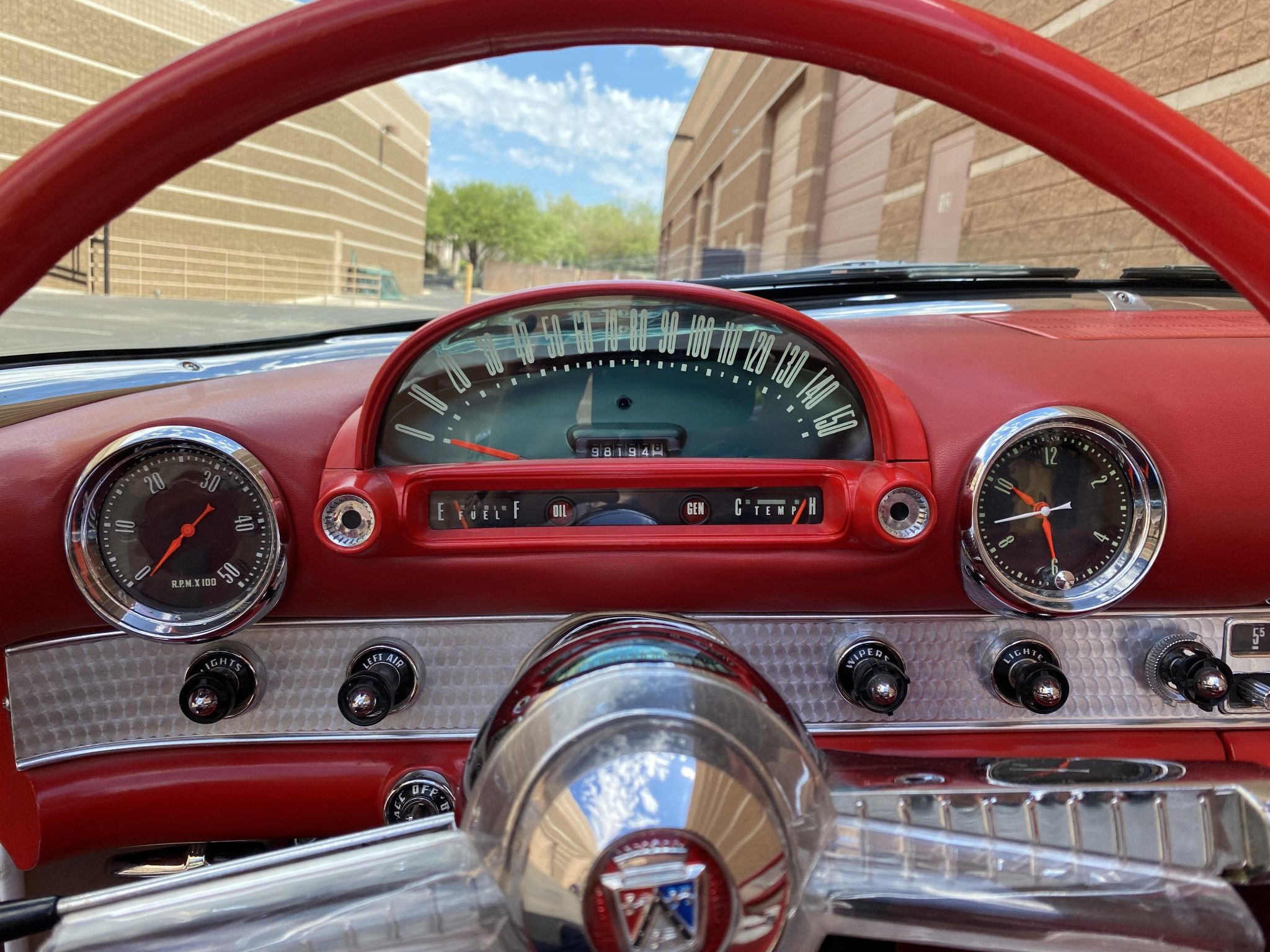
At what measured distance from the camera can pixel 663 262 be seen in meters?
3.21

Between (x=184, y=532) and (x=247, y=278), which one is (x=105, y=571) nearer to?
(x=184, y=532)

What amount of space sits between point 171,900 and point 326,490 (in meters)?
0.90

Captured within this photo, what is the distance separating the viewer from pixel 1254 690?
158 centimetres

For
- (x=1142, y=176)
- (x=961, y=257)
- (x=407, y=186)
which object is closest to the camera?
(x=1142, y=176)

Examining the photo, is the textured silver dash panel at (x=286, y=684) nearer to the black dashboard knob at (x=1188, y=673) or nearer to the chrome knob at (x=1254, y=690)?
the black dashboard knob at (x=1188, y=673)

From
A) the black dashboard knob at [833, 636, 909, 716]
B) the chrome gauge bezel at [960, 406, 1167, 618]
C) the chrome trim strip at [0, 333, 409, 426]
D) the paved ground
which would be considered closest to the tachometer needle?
the chrome gauge bezel at [960, 406, 1167, 618]

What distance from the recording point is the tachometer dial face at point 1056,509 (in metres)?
1.60

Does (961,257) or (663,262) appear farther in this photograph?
(663,262)

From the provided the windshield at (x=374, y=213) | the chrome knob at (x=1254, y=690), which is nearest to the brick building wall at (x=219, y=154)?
the windshield at (x=374, y=213)

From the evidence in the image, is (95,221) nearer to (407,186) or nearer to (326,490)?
(326,490)

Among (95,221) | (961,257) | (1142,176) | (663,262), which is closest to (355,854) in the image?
(95,221)

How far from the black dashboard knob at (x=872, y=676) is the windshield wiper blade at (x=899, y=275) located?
107cm

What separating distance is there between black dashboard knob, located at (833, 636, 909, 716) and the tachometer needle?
1.06ft

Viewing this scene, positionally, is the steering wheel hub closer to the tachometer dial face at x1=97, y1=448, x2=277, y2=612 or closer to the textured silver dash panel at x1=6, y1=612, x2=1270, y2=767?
the textured silver dash panel at x1=6, y1=612, x2=1270, y2=767
